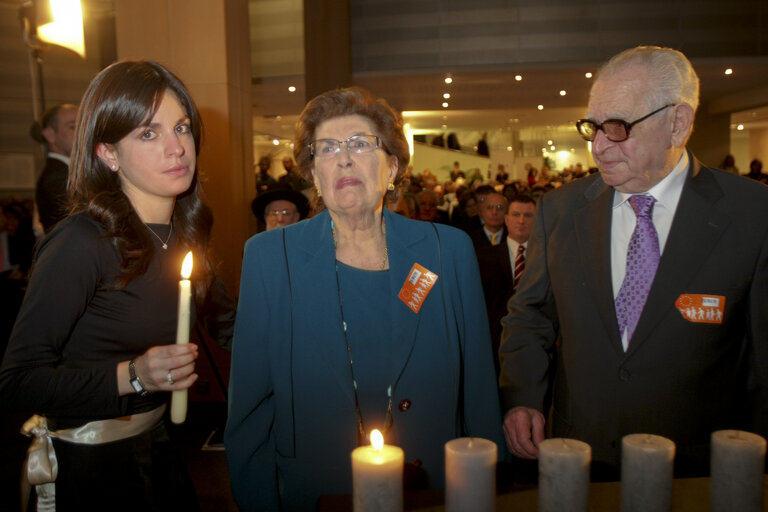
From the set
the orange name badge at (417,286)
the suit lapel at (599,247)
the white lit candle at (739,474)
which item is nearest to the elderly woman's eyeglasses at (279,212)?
the orange name badge at (417,286)

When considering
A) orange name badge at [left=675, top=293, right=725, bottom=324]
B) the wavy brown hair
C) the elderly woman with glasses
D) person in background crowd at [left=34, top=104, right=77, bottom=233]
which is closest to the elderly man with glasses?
orange name badge at [left=675, top=293, right=725, bottom=324]

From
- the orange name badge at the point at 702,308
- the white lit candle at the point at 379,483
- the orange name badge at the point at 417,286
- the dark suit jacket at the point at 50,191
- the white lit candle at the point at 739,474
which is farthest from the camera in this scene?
the dark suit jacket at the point at 50,191

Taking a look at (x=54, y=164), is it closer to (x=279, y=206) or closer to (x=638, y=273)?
(x=279, y=206)

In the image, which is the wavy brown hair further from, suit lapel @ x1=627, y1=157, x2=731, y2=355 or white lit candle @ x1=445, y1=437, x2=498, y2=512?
suit lapel @ x1=627, y1=157, x2=731, y2=355

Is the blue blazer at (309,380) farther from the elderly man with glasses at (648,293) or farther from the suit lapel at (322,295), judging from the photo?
the elderly man with glasses at (648,293)

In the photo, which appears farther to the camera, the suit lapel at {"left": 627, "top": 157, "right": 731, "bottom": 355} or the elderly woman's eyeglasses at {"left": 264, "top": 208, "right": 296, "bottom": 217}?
the elderly woman's eyeglasses at {"left": 264, "top": 208, "right": 296, "bottom": 217}

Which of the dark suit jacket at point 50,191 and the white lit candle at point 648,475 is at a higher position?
the dark suit jacket at point 50,191

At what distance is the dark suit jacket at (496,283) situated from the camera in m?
4.75

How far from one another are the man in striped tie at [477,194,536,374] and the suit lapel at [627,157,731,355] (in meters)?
2.73

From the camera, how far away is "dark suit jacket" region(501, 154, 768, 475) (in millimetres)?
1923

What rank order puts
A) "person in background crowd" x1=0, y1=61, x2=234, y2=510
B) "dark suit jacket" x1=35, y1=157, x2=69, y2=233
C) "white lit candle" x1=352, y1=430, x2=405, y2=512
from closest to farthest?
"white lit candle" x1=352, y1=430, x2=405, y2=512, "person in background crowd" x1=0, y1=61, x2=234, y2=510, "dark suit jacket" x1=35, y1=157, x2=69, y2=233

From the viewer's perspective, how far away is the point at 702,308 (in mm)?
1917

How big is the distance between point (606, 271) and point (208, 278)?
1408 mm

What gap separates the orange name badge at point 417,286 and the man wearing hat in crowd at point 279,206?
2.77 meters
